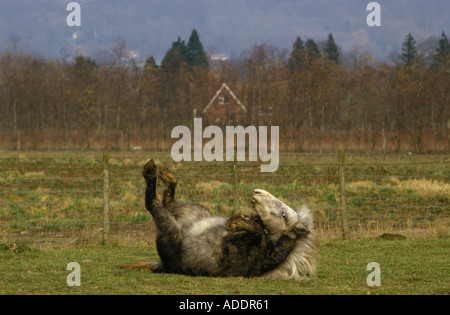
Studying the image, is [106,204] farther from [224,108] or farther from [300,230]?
[224,108]

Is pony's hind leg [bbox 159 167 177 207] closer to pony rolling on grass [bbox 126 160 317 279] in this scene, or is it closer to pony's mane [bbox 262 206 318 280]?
pony rolling on grass [bbox 126 160 317 279]

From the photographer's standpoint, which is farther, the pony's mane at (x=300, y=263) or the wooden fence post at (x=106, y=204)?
the wooden fence post at (x=106, y=204)

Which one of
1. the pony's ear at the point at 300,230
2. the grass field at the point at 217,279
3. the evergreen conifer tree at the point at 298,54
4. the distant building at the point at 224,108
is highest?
the evergreen conifer tree at the point at 298,54

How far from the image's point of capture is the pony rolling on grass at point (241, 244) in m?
6.47

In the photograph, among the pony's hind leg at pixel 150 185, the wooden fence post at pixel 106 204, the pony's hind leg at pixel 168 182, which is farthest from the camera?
the wooden fence post at pixel 106 204

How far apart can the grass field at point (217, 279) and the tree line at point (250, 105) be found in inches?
1669

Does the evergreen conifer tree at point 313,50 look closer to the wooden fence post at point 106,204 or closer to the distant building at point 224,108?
the distant building at point 224,108

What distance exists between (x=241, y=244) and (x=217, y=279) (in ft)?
1.66

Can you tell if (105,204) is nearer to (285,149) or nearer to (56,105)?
(285,149)

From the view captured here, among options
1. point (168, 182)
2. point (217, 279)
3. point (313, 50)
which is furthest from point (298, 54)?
point (217, 279)

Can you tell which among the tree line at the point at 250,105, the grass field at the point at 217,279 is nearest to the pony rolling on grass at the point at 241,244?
the grass field at the point at 217,279

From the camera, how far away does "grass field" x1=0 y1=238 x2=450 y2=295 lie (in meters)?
5.80

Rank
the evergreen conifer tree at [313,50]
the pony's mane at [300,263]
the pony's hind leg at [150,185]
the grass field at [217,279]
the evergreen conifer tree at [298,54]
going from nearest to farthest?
the grass field at [217,279] < the pony's hind leg at [150,185] < the pony's mane at [300,263] < the evergreen conifer tree at [313,50] < the evergreen conifer tree at [298,54]

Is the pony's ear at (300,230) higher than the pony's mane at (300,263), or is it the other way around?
the pony's ear at (300,230)
